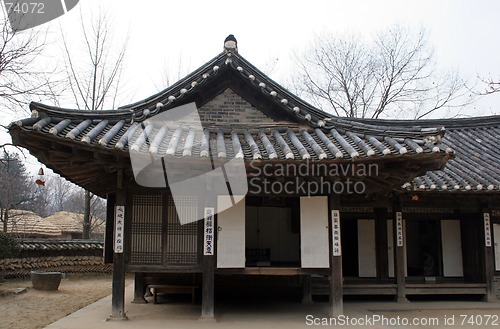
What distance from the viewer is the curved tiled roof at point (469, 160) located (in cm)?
1170

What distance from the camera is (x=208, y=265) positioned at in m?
8.95

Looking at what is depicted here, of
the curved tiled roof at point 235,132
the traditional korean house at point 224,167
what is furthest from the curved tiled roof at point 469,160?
the curved tiled roof at point 235,132

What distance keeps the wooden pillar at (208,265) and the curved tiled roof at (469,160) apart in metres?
5.45

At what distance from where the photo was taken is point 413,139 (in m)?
8.59

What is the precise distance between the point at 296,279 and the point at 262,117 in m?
4.52

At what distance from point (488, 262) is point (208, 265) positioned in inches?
329

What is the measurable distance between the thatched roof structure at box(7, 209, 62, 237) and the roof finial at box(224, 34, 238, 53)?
24.1 m

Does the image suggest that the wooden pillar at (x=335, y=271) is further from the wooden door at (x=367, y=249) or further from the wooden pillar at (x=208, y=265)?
the wooden door at (x=367, y=249)

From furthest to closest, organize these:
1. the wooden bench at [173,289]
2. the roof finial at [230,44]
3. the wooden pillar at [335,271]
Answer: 1. the wooden bench at [173,289]
2. the roof finial at [230,44]
3. the wooden pillar at [335,271]

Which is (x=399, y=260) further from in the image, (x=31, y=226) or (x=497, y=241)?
(x=31, y=226)

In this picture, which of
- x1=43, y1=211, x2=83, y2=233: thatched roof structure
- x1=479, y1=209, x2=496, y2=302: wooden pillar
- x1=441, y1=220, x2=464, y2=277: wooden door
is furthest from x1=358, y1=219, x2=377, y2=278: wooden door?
x1=43, y1=211, x2=83, y2=233: thatched roof structure

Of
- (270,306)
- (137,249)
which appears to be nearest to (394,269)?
(270,306)

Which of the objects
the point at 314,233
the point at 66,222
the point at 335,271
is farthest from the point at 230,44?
the point at 66,222

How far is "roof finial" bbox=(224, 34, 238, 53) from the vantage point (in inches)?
400
